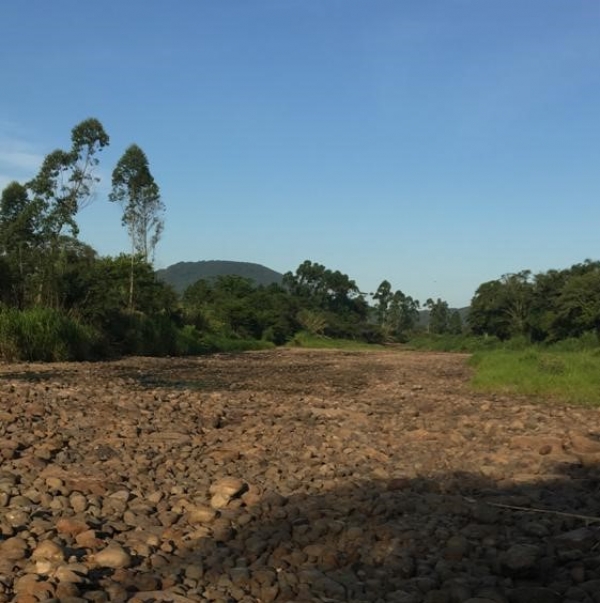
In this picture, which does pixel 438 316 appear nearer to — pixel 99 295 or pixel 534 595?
pixel 99 295

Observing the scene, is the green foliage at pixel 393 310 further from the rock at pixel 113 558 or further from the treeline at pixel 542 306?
the rock at pixel 113 558

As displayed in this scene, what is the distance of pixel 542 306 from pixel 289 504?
4698cm

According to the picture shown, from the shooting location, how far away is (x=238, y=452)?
703 cm

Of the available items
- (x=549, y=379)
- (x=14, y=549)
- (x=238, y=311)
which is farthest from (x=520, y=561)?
(x=238, y=311)

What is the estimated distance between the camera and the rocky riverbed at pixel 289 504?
13.1ft

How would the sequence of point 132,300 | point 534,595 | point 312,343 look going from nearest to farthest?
point 534,595, point 132,300, point 312,343

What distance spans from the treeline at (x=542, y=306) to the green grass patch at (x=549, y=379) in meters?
15.8

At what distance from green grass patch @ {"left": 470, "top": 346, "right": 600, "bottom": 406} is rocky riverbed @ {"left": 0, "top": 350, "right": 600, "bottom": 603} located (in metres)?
2.69

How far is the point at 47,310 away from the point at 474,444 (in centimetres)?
1484

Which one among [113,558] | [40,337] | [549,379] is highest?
[40,337]

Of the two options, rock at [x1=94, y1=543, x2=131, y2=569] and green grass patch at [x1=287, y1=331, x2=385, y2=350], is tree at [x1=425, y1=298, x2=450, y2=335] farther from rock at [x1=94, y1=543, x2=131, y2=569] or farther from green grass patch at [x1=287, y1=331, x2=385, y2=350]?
rock at [x1=94, y1=543, x2=131, y2=569]

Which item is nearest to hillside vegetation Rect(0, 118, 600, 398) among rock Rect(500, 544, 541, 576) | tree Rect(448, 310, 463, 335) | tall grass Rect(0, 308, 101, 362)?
tall grass Rect(0, 308, 101, 362)

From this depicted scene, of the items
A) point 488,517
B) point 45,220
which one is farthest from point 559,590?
point 45,220

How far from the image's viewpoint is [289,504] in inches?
215
